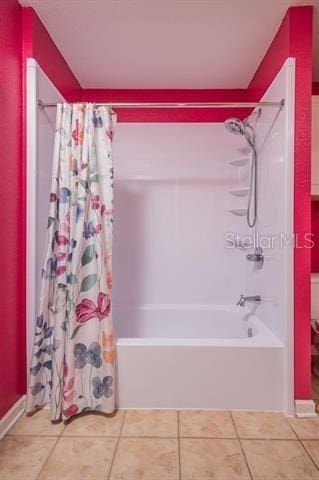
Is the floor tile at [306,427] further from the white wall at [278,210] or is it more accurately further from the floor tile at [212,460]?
the floor tile at [212,460]

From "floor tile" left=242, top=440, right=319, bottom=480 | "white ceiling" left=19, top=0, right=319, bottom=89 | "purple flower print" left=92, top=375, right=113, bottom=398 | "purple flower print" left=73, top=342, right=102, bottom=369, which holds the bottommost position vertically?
"floor tile" left=242, top=440, right=319, bottom=480

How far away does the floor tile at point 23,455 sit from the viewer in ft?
4.23

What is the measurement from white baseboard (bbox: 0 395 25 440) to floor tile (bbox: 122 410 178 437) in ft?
2.00

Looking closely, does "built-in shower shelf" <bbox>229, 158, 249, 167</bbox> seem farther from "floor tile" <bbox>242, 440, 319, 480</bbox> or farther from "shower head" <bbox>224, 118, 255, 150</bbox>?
"floor tile" <bbox>242, 440, 319, 480</bbox>

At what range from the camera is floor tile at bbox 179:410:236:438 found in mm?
1542

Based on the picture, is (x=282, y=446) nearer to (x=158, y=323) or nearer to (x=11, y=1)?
(x=158, y=323)

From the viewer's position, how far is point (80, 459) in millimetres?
1363

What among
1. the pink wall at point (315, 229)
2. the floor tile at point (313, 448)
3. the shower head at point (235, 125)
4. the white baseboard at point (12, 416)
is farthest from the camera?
the pink wall at point (315, 229)

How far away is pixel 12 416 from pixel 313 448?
1.57 meters

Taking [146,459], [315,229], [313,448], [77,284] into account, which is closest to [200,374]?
[146,459]

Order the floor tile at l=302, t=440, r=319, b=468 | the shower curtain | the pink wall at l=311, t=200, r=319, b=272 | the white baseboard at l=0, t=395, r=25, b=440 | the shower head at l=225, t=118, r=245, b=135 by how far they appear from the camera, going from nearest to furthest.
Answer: the floor tile at l=302, t=440, r=319, b=468 → the white baseboard at l=0, t=395, r=25, b=440 → the shower curtain → the shower head at l=225, t=118, r=245, b=135 → the pink wall at l=311, t=200, r=319, b=272

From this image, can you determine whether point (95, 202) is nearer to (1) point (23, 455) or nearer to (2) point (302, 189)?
(2) point (302, 189)

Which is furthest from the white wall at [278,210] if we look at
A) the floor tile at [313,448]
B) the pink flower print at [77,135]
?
the pink flower print at [77,135]

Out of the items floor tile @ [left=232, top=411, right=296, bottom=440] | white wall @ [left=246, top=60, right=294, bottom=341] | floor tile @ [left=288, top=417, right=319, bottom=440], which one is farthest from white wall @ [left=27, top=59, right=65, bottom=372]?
floor tile @ [left=288, top=417, right=319, bottom=440]
